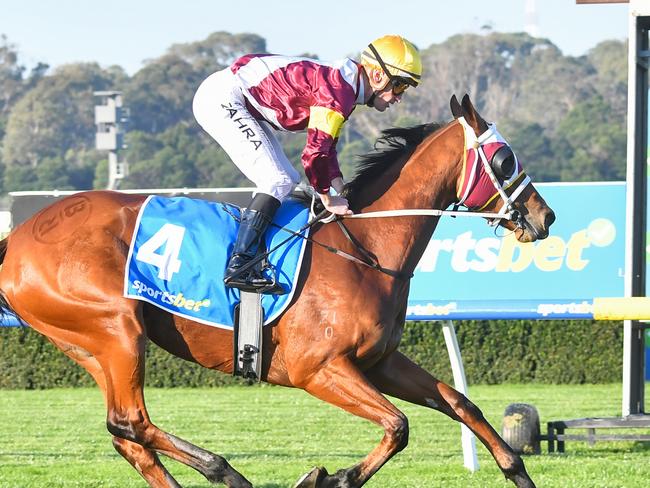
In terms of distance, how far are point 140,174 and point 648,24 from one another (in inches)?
1973

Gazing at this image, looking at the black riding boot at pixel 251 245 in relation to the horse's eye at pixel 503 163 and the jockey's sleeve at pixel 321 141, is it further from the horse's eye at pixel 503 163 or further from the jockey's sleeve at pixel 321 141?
the horse's eye at pixel 503 163

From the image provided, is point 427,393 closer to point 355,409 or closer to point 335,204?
point 355,409

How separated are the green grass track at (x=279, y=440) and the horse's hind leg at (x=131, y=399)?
1284mm

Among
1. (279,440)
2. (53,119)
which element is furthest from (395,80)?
(53,119)

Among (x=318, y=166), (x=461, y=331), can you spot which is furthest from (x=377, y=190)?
(x=461, y=331)

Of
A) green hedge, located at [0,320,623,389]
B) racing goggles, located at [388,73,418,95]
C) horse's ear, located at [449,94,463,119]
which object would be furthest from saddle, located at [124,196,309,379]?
green hedge, located at [0,320,623,389]

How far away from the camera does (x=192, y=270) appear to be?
17.4ft

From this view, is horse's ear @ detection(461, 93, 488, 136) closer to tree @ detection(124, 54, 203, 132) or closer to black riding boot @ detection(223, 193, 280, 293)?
black riding boot @ detection(223, 193, 280, 293)

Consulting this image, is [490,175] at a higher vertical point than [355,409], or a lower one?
higher

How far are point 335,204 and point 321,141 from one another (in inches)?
15.2

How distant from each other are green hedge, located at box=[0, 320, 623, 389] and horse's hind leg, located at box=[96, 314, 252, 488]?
8.71 m

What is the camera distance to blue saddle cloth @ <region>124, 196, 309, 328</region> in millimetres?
5277

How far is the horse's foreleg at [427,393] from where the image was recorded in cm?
547

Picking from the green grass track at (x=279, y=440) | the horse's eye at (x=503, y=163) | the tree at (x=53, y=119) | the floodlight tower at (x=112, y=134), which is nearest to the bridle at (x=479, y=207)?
the horse's eye at (x=503, y=163)
